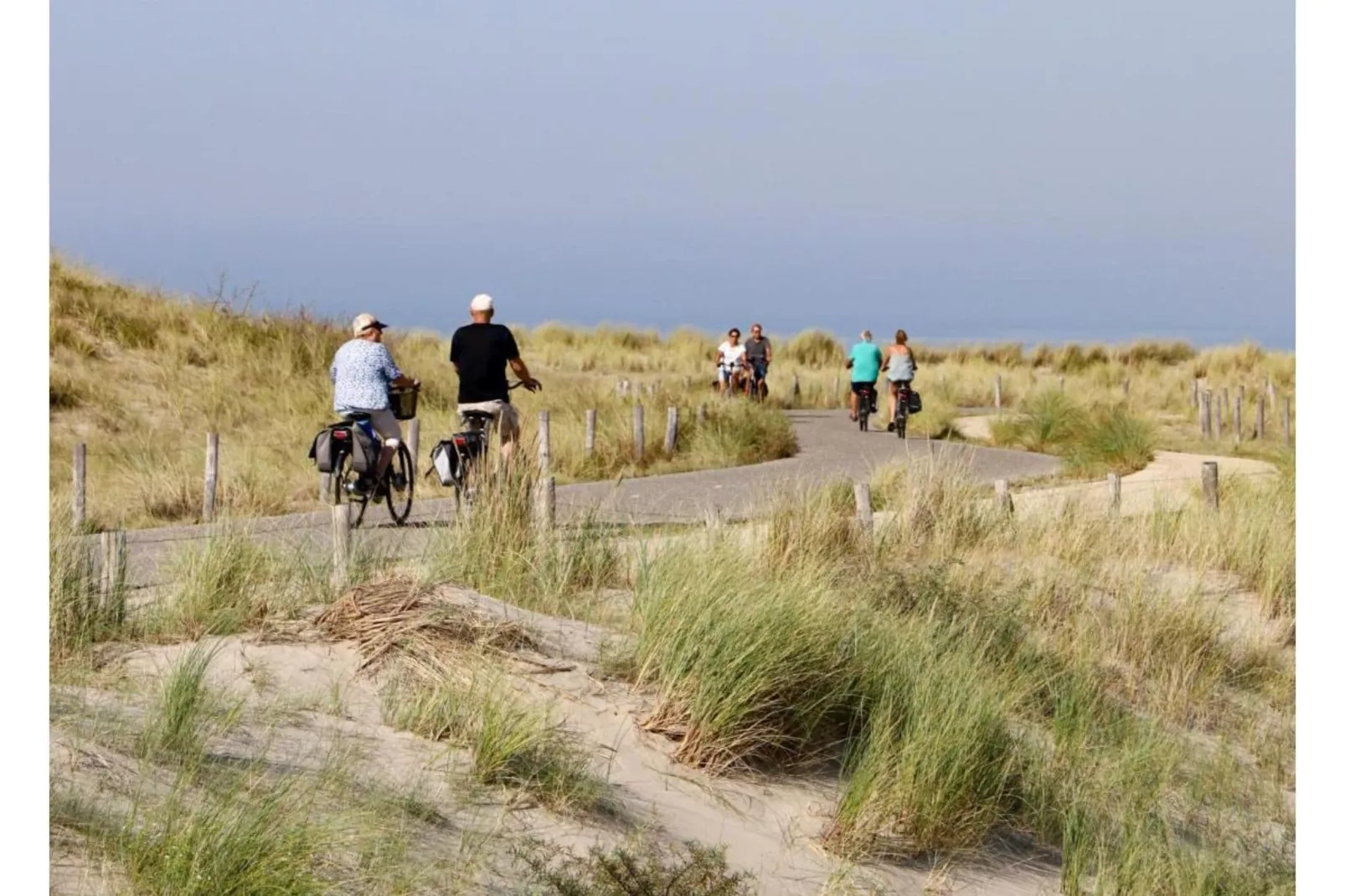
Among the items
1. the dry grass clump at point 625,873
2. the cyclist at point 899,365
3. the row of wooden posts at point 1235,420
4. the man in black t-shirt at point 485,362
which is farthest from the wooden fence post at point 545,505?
the row of wooden posts at point 1235,420

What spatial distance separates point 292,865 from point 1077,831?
432 cm

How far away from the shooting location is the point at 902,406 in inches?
1137

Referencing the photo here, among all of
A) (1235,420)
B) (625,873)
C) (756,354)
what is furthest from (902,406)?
(625,873)

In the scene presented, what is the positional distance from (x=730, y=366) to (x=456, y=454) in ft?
65.6

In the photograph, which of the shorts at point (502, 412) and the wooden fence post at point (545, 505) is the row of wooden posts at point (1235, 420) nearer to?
the shorts at point (502, 412)

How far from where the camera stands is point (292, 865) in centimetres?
566

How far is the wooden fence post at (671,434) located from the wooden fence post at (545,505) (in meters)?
→ 13.1

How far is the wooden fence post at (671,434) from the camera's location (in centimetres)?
2455

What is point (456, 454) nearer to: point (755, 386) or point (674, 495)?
point (674, 495)

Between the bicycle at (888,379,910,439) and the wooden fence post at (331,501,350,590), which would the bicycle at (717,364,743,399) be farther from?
the wooden fence post at (331,501,350,590)

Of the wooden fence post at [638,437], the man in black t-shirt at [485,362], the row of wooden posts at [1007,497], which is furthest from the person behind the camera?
the wooden fence post at [638,437]

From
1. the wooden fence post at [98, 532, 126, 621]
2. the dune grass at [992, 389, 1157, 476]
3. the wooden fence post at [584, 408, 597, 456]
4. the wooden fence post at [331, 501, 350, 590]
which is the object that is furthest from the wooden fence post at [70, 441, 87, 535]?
the dune grass at [992, 389, 1157, 476]

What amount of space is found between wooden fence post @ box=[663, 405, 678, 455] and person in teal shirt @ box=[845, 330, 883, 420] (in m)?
5.23
